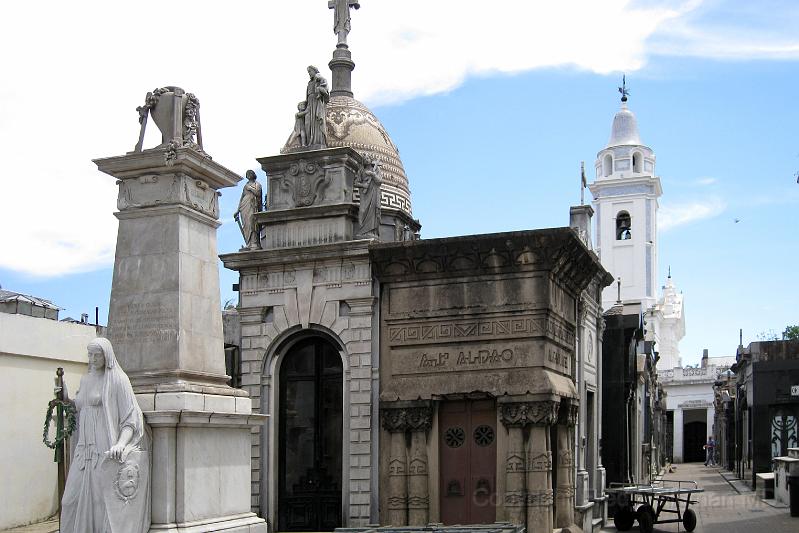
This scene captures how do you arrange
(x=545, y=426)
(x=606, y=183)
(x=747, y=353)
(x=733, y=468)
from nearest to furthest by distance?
(x=545, y=426), (x=747, y=353), (x=733, y=468), (x=606, y=183)

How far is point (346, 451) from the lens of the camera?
1817 centimetres

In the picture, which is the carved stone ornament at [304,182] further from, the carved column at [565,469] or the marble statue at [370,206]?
the carved column at [565,469]

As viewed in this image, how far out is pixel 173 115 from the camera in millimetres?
12117

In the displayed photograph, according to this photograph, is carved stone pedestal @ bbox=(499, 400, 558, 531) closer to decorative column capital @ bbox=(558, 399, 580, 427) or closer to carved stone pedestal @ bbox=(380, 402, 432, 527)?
decorative column capital @ bbox=(558, 399, 580, 427)

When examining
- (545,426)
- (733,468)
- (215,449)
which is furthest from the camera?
(733,468)

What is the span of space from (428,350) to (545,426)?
241 centimetres

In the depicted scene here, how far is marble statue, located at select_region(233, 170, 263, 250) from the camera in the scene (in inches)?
763

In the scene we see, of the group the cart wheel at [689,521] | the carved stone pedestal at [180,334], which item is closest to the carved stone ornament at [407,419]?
the carved stone pedestal at [180,334]

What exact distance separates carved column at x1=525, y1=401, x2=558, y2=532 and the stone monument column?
5809 mm

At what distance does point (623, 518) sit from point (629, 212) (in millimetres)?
57968

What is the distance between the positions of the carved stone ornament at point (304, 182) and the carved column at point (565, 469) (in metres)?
5.83

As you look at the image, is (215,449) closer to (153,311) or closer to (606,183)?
(153,311)

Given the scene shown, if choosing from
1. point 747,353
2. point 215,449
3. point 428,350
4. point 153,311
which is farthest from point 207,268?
point 747,353

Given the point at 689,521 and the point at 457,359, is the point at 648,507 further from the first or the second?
the point at 457,359
